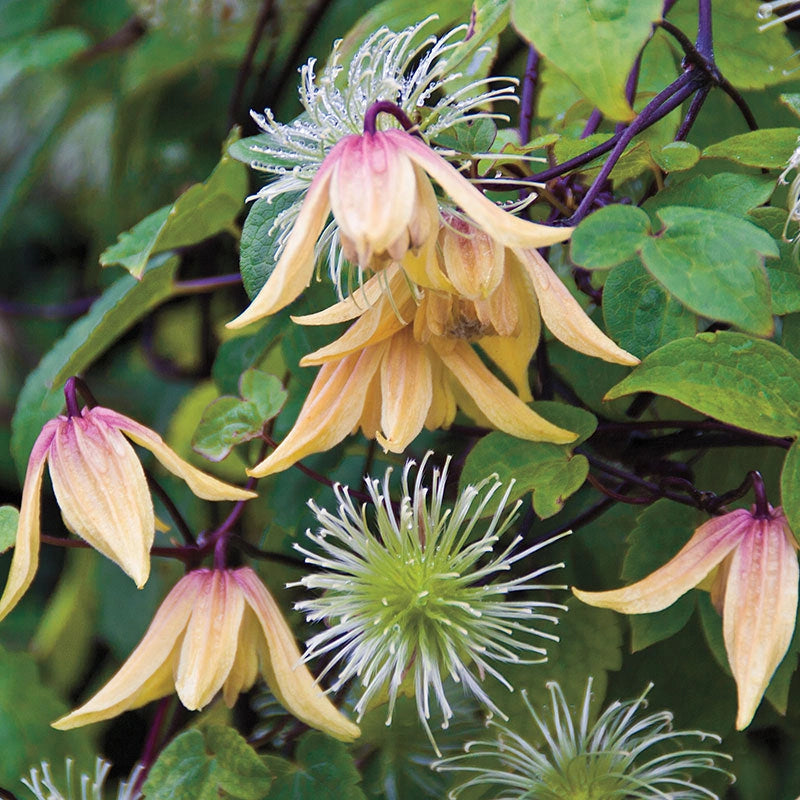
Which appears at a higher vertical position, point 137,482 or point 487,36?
point 487,36

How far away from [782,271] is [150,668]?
14.5 inches

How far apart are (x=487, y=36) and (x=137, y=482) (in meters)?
0.28

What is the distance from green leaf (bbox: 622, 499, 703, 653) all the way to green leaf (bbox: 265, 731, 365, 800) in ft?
0.58

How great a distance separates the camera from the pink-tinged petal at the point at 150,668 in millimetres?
490

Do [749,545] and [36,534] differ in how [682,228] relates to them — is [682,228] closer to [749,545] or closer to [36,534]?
[749,545]

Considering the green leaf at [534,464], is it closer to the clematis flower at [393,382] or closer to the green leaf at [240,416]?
the clematis flower at [393,382]

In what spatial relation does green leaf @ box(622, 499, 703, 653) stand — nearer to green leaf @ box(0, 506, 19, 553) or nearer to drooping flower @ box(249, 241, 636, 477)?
drooping flower @ box(249, 241, 636, 477)

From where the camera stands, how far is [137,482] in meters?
0.47

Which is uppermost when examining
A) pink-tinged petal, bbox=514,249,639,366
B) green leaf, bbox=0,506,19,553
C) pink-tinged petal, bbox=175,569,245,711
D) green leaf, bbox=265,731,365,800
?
pink-tinged petal, bbox=514,249,639,366

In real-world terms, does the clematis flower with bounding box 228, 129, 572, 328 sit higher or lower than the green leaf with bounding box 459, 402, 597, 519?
higher

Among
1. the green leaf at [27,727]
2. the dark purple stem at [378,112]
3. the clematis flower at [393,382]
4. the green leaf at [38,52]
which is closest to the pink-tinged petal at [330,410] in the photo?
the clematis flower at [393,382]

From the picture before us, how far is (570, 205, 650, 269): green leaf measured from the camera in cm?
42

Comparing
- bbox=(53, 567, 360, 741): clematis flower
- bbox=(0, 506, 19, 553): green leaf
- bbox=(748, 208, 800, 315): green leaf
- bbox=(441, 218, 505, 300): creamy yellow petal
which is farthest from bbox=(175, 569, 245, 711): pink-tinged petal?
bbox=(748, 208, 800, 315): green leaf

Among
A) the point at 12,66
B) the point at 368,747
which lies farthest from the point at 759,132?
the point at 12,66
